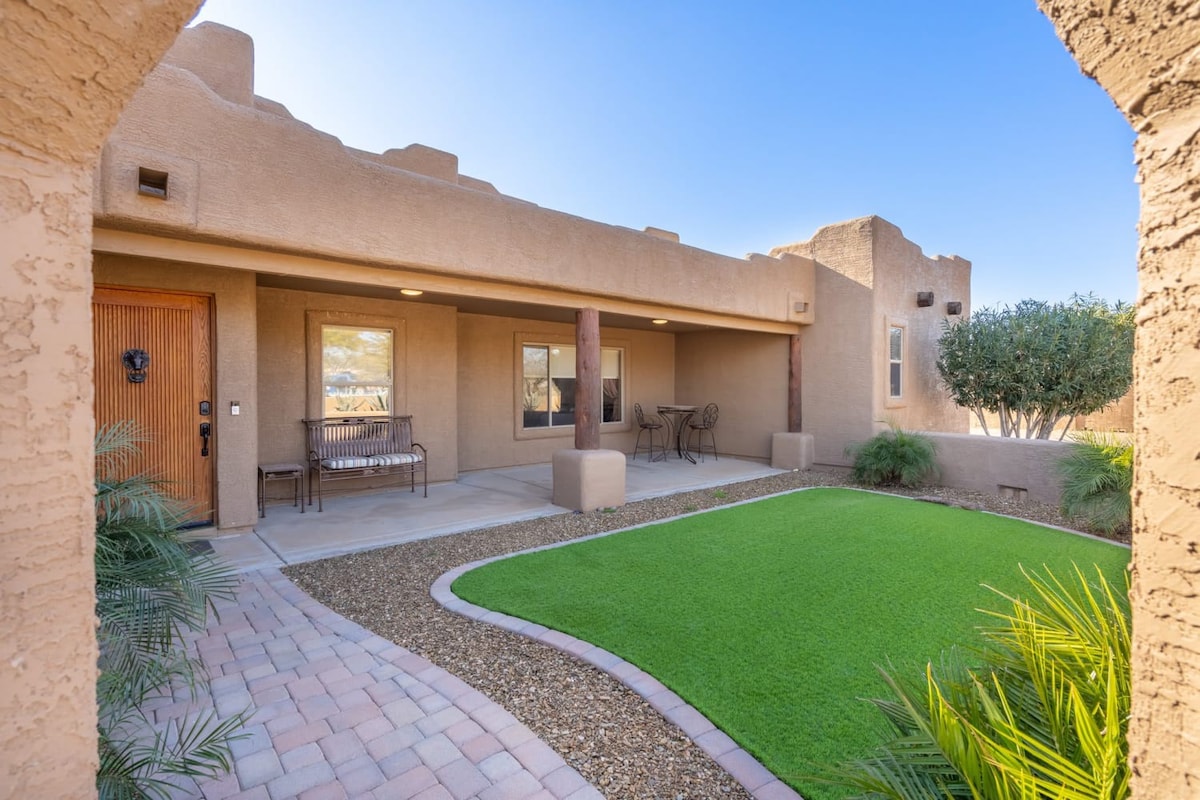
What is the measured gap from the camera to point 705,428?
11.9m

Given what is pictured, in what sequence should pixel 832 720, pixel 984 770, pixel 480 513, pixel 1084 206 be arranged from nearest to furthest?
pixel 984 770 < pixel 832 720 < pixel 480 513 < pixel 1084 206

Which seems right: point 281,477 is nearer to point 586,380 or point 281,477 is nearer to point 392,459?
point 392,459

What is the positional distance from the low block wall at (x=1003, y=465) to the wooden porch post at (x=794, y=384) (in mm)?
2373

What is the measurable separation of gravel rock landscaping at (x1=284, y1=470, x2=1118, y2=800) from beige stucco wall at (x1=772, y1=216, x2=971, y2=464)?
3.91 metres

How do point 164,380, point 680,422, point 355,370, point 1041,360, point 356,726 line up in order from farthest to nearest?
point 680,422 → point 1041,360 → point 355,370 → point 164,380 → point 356,726

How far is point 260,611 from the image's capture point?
397 centimetres

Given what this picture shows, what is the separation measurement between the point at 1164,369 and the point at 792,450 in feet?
33.2

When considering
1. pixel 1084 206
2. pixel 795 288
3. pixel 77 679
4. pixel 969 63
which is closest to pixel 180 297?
pixel 77 679

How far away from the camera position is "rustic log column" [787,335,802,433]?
10688mm

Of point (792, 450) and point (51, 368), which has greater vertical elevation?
point (51, 368)

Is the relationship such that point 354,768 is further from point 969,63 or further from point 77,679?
point 969,63

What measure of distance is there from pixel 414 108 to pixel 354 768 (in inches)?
489

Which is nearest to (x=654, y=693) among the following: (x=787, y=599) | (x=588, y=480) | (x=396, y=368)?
(x=787, y=599)

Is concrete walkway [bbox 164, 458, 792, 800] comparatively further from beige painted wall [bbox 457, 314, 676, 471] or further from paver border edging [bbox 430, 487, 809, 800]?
beige painted wall [bbox 457, 314, 676, 471]
